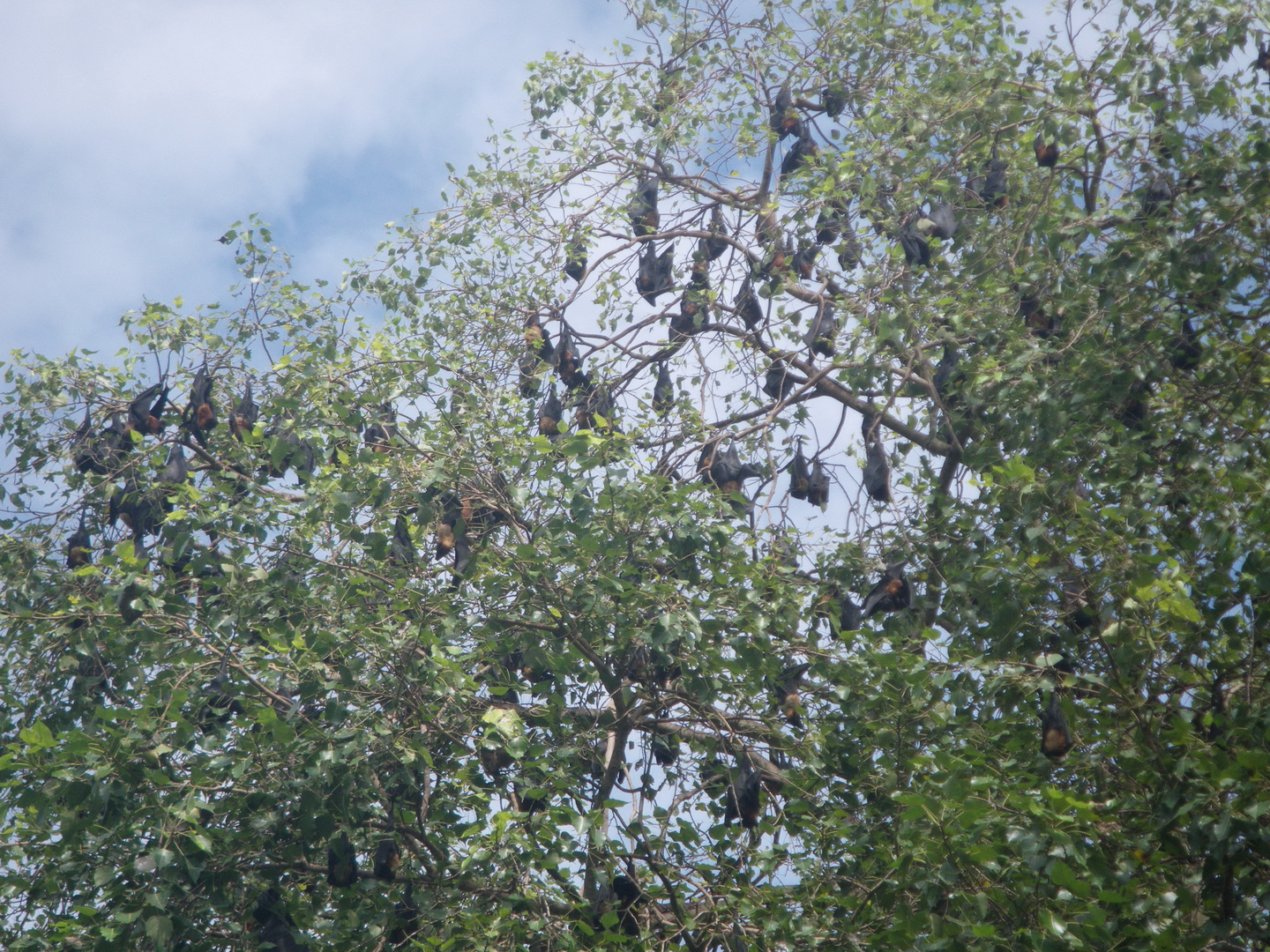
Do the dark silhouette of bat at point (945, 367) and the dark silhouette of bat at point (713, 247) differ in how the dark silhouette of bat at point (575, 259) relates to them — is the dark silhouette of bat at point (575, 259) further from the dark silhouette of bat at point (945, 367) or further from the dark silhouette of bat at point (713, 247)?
the dark silhouette of bat at point (945, 367)

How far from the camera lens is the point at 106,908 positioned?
15.8 feet

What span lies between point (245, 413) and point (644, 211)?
3491 millimetres

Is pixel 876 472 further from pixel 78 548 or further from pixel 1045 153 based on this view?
pixel 78 548

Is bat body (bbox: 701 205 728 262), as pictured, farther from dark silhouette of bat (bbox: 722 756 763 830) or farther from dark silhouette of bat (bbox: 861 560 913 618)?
dark silhouette of bat (bbox: 722 756 763 830)

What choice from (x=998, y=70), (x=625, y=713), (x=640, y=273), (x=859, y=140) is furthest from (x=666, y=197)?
(x=625, y=713)

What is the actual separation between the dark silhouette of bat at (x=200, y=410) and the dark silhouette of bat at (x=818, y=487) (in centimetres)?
436

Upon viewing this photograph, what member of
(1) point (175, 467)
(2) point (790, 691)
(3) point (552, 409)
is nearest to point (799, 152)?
(3) point (552, 409)

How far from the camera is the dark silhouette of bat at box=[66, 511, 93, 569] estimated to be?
738cm

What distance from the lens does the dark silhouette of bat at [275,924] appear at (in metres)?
5.21

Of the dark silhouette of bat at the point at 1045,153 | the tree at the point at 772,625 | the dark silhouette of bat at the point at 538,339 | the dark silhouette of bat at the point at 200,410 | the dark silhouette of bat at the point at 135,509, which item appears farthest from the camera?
the dark silhouette of bat at the point at 538,339

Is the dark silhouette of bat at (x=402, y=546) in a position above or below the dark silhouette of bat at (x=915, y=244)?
below

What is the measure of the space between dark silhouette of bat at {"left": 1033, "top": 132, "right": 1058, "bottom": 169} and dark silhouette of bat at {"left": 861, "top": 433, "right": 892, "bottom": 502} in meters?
1.99

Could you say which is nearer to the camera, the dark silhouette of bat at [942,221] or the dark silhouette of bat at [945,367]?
the dark silhouette of bat at [945,367]

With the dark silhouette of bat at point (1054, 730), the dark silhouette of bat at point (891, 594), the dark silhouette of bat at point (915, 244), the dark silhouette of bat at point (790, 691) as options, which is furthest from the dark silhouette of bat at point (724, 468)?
the dark silhouette of bat at point (1054, 730)
